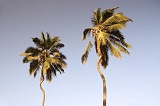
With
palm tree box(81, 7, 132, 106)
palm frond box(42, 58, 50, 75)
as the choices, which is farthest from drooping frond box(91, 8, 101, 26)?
palm frond box(42, 58, 50, 75)

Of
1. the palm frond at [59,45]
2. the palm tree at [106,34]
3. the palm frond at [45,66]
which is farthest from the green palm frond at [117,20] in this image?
the palm frond at [59,45]

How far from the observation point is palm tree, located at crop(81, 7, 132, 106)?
84.9 ft

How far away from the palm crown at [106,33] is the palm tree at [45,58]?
370 inches

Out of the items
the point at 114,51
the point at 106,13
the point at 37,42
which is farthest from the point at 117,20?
the point at 37,42

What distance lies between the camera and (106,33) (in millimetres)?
26031

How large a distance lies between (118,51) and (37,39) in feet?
45.7

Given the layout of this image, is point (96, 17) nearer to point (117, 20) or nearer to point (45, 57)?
point (117, 20)

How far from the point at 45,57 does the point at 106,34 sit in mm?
12170

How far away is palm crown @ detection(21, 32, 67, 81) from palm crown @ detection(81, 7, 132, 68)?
9.35 m

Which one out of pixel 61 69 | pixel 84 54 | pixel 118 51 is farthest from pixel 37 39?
pixel 118 51

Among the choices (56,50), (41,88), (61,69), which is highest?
(56,50)

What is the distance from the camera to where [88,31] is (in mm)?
26703

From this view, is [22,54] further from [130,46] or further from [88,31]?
[130,46]

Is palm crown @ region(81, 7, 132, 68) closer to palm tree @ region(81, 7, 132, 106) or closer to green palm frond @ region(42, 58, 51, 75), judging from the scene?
palm tree @ region(81, 7, 132, 106)
